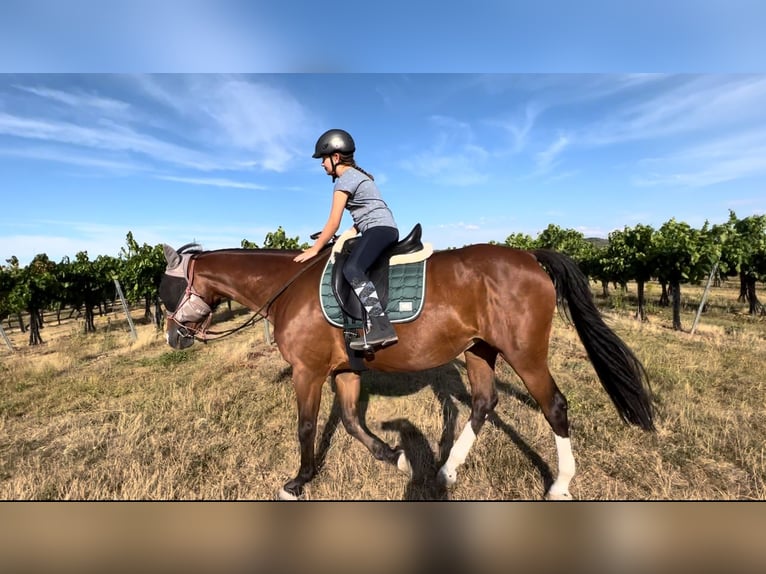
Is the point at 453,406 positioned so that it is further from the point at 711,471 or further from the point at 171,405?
the point at 171,405

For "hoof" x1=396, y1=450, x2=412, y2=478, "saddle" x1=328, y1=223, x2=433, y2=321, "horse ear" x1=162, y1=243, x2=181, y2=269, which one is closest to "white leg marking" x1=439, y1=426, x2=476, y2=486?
"hoof" x1=396, y1=450, x2=412, y2=478

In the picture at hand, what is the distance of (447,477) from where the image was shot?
9.43 feet

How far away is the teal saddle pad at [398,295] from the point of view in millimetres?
2607

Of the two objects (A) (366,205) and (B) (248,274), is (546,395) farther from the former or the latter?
(B) (248,274)

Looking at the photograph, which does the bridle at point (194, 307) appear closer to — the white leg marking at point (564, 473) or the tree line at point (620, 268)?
the white leg marking at point (564, 473)

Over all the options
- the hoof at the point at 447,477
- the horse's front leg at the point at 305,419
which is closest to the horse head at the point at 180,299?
the horse's front leg at the point at 305,419

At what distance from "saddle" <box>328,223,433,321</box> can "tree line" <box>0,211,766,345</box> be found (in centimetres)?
1266

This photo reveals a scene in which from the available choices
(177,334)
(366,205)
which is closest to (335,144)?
(366,205)

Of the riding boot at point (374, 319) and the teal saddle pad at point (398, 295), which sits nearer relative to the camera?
the riding boot at point (374, 319)

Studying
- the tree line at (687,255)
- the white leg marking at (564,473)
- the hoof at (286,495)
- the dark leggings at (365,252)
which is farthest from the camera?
the tree line at (687,255)

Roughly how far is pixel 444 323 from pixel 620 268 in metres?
17.9

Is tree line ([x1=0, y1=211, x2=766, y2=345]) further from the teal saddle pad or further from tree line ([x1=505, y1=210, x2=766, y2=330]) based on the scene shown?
the teal saddle pad

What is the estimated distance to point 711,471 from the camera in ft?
9.24

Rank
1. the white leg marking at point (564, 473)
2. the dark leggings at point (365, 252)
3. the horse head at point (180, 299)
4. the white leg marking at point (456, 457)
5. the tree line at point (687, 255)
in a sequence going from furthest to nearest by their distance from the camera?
the tree line at point (687, 255)
the horse head at point (180, 299)
the white leg marking at point (456, 457)
the white leg marking at point (564, 473)
the dark leggings at point (365, 252)
